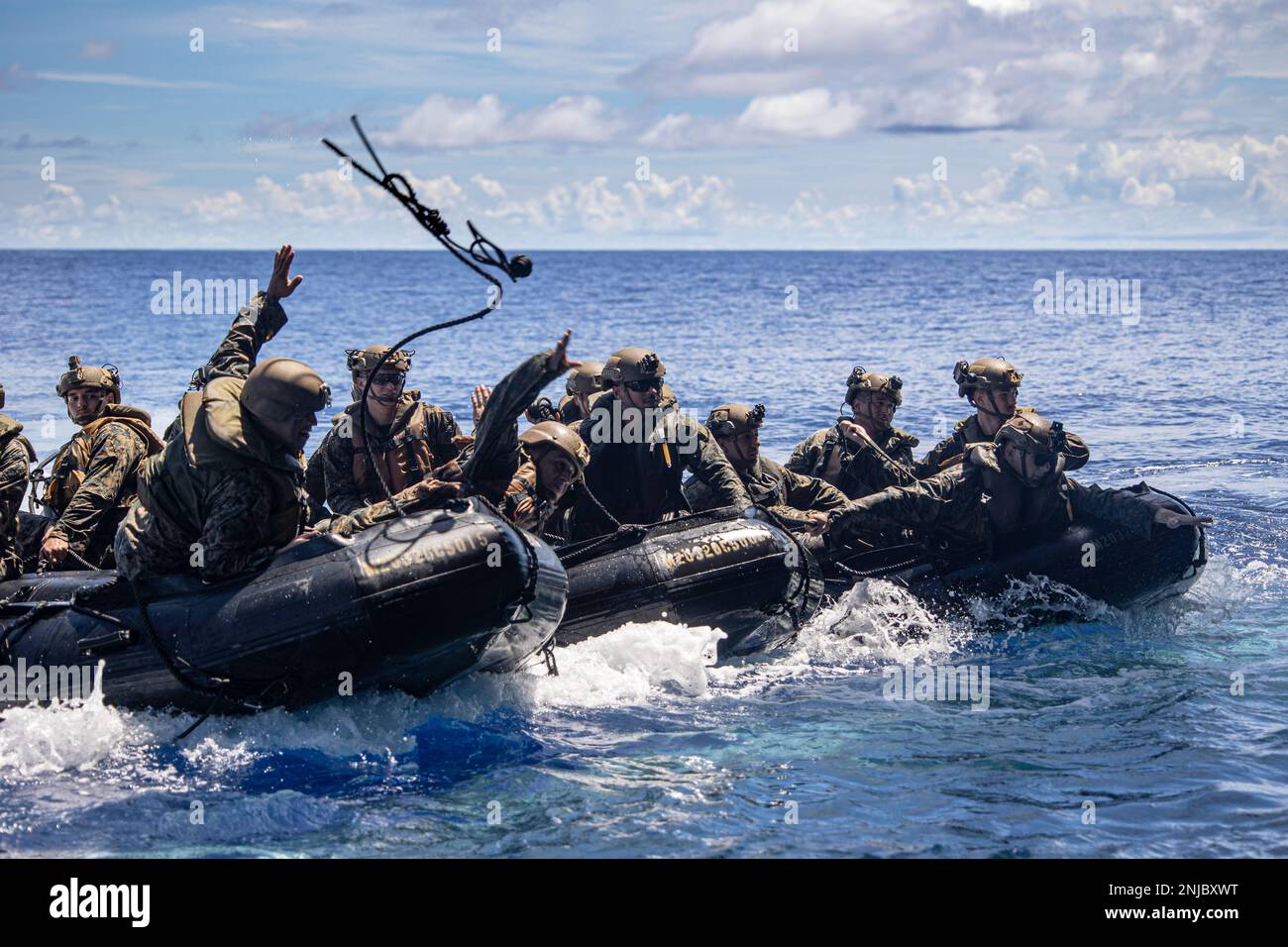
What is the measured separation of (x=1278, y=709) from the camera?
8227 mm

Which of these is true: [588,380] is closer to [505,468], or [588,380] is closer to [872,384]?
[872,384]

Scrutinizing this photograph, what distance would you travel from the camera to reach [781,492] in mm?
10234

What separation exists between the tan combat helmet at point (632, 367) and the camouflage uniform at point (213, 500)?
2.85m

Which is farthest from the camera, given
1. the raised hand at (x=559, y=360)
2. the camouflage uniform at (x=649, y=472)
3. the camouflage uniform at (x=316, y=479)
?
the camouflage uniform at (x=649, y=472)

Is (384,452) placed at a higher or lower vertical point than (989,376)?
lower

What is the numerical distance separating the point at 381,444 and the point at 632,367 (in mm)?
1730

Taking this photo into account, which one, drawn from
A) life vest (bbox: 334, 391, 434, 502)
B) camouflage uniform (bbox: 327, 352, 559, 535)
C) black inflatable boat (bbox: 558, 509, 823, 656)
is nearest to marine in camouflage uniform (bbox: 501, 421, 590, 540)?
camouflage uniform (bbox: 327, 352, 559, 535)

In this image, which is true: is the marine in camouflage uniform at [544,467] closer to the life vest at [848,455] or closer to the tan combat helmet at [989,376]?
the life vest at [848,455]

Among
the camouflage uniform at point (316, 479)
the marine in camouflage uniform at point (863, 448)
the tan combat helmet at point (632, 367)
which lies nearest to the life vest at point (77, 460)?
the camouflage uniform at point (316, 479)

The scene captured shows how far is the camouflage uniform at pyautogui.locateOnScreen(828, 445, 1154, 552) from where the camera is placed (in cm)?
982

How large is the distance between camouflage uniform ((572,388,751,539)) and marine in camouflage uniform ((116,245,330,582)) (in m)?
2.75

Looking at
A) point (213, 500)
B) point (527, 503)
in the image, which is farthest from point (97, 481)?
point (527, 503)

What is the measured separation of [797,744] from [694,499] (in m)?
2.47

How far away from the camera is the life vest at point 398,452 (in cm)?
907
